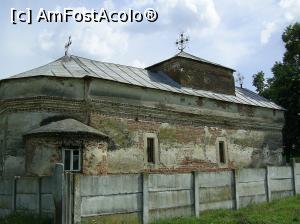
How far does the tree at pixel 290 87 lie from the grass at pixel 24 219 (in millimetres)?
20689

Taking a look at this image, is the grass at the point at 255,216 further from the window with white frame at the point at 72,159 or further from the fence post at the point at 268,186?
the window with white frame at the point at 72,159

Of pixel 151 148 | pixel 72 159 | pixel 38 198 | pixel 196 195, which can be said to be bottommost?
pixel 196 195

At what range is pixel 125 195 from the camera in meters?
9.08

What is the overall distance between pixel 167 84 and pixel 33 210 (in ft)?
35.0

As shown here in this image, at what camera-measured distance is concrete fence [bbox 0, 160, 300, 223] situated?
8.21 m

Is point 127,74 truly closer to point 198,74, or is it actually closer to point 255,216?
point 198,74

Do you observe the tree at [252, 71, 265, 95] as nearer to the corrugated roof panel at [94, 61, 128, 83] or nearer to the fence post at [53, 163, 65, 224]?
the corrugated roof panel at [94, 61, 128, 83]

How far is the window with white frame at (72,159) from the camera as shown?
512 inches

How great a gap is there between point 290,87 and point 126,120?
1533 centimetres

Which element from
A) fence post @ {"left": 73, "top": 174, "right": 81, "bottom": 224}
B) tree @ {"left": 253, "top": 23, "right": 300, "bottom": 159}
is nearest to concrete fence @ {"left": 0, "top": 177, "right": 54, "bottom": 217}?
fence post @ {"left": 73, "top": 174, "right": 81, "bottom": 224}

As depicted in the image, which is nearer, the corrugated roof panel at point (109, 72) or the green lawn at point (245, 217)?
the green lawn at point (245, 217)

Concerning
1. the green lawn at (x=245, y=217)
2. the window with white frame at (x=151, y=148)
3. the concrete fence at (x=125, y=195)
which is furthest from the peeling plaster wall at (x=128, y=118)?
the green lawn at (x=245, y=217)

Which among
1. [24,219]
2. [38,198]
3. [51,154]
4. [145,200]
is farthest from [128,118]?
[24,219]

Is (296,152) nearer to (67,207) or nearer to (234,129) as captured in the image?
(234,129)
